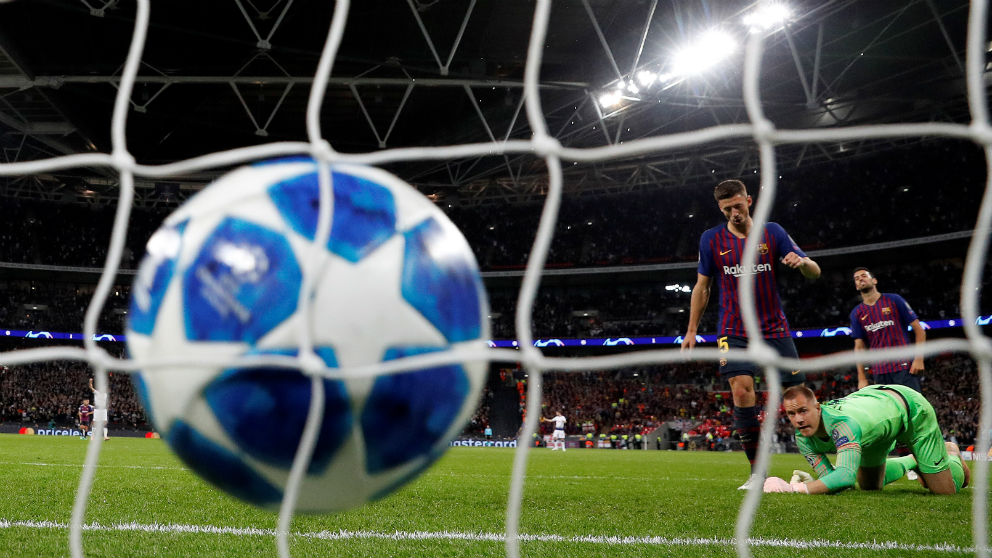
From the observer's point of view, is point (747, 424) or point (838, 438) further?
point (747, 424)

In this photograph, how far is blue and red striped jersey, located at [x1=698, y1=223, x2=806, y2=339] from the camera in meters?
4.74

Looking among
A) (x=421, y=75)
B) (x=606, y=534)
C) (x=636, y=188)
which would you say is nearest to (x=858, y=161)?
(x=636, y=188)

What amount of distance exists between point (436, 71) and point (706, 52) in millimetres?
6038

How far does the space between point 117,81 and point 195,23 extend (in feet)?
9.84

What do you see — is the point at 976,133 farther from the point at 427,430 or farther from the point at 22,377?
the point at 22,377

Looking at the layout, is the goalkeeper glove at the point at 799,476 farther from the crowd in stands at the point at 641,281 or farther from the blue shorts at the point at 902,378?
the crowd in stands at the point at 641,281

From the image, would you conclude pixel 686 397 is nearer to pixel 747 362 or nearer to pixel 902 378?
pixel 902 378

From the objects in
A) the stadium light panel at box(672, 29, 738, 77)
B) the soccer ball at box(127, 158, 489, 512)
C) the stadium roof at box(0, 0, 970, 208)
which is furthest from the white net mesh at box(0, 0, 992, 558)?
the stadium light panel at box(672, 29, 738, 77)

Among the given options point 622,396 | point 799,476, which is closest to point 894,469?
point 799,476

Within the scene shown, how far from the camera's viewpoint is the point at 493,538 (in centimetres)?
317

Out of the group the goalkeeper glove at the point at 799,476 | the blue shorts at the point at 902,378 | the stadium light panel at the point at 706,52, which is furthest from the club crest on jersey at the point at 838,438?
the stadium light panel at the point at 706,52

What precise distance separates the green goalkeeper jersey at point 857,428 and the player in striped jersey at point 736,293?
0.33 meters

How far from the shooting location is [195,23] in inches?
596

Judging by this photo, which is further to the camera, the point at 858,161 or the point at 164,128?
the point at 858,161
